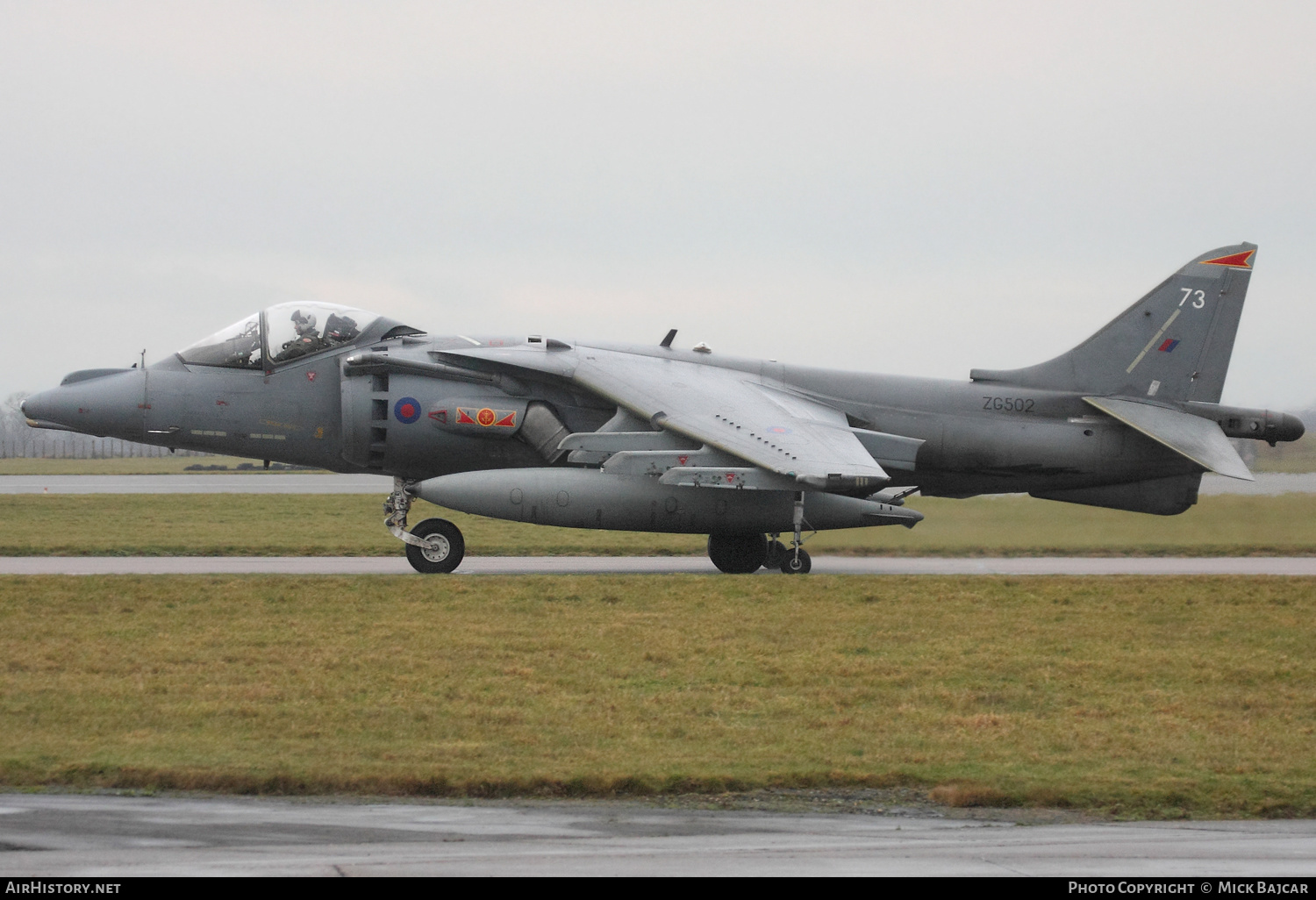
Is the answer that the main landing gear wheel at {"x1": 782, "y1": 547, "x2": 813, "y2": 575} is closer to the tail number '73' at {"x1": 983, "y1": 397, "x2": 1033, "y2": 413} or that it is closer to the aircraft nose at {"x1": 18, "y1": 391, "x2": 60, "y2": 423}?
the tail number '73' at {"x1": 983, "y1": 397, "x2": 1033, "y2": 413}

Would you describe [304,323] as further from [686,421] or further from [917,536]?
[917,536]

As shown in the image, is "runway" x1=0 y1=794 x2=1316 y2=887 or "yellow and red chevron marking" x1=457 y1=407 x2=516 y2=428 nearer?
"runway" x1=0 y1=794 x2=1316 y2=887

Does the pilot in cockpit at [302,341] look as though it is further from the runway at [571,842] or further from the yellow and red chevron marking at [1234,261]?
the yellow and red chevron marking at [1234,261]

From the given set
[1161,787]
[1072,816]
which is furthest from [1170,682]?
[1072,816]

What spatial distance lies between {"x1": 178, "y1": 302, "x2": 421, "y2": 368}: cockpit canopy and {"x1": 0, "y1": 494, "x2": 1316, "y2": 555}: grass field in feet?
12.1

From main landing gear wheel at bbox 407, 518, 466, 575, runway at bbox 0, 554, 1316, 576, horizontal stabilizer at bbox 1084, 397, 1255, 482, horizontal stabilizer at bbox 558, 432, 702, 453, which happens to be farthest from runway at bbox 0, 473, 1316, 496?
horizontal stabilizer at bbox 1084, 397, 1255, 482

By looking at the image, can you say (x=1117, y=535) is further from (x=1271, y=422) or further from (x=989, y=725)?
(x=989, y=725)

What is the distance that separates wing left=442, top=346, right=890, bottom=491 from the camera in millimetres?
16016

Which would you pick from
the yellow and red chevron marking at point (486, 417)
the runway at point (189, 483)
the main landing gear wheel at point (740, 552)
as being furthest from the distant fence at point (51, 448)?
the main landing gear wheel at point (740, 552)

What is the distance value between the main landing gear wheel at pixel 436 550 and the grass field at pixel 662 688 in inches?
77.9

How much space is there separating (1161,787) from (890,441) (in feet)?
36.9

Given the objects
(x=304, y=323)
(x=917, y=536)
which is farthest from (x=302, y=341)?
(x=917, y=536)

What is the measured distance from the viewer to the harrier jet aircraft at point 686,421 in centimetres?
1686
